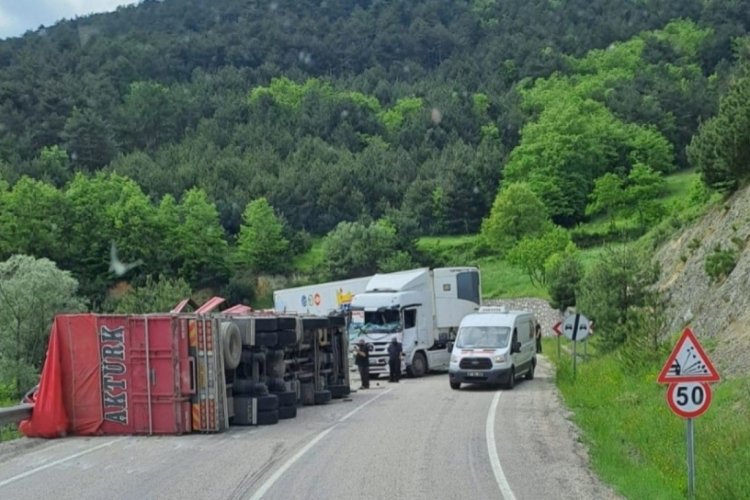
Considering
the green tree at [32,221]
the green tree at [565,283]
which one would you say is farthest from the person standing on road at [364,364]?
the green tree at [32,221]

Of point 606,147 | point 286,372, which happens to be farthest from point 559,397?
point 606,147

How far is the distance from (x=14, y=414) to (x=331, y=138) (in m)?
130

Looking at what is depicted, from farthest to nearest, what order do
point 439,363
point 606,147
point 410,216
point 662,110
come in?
point 662,110, point 606,147, point 410,216, point 439,363

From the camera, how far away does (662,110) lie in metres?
118

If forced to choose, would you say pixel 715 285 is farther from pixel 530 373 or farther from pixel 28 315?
pixel 28 315

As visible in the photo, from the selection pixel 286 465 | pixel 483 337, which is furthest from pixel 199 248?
pixel 286 465

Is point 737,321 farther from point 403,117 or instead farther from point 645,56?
point 645,56

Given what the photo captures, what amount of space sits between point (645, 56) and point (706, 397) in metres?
157

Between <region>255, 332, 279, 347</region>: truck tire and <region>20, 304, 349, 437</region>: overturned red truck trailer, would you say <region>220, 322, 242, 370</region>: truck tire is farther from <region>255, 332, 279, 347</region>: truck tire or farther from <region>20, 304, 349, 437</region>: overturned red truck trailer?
<region>255, 332, 279, 347</region>: truck tire

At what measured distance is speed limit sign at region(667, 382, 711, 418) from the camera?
11.0 metres

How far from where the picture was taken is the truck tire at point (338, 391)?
26.2 m

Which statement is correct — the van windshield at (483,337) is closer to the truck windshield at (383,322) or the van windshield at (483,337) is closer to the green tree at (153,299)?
the truck windshield at (383,322)

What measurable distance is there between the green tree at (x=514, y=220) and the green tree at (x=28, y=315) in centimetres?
4435

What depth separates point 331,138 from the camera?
478ft
